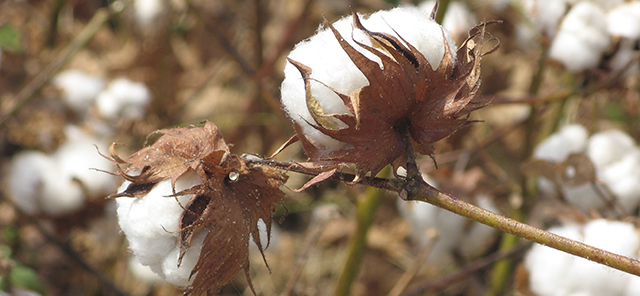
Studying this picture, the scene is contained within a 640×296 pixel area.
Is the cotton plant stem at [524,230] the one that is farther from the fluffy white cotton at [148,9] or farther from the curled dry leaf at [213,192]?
the fluffy white cotton at [148,9]

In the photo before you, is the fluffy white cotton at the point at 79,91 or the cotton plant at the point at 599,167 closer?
the cotton plant at the point at 599,167

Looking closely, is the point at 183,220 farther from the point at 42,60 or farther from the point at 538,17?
the point at 42,60

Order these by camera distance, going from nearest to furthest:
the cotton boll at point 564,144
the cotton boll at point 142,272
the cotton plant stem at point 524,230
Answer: the cotton plant stem at point 524,230 < the cotton boll at point 564,144 < the cotton boll at point 142,272

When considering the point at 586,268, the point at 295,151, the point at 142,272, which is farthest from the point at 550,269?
the point at 142,272

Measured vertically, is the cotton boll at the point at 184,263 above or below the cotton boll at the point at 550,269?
above

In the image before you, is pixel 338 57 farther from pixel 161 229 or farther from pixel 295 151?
pixel 295 151

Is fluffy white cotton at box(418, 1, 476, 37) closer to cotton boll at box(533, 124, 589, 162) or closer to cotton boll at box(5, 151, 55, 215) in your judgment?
cotton boll at box(533, 124, 589, 162)

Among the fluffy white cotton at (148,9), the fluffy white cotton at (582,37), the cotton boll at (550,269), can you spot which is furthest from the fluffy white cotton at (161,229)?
the fluffy white cotton at (148,9)
